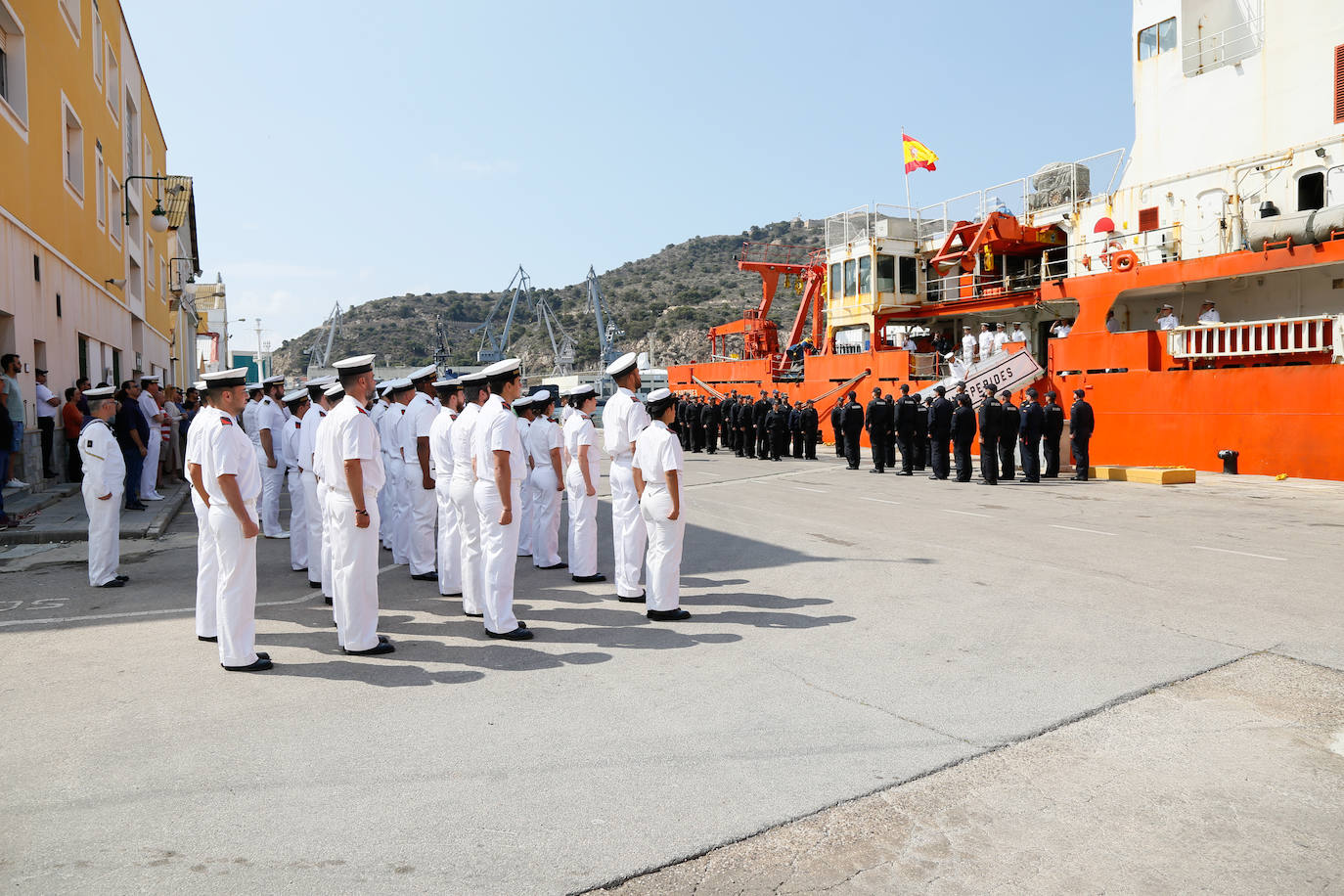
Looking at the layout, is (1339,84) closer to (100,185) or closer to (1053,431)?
(1053,431)

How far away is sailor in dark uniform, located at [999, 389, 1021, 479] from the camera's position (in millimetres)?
17109

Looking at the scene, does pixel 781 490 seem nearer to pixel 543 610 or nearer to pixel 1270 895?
pixel 543 610

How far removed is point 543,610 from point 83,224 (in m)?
16.0

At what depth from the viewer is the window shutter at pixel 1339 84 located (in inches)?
634

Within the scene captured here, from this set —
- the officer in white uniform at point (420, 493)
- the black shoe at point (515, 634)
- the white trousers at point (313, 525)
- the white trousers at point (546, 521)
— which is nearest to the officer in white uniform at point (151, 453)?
the white trousers at point (313, 525)

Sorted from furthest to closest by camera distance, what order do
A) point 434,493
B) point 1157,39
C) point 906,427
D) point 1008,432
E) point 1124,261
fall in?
point 1157,39, point 906,427, point 1124,261, point 1008,432, point 434,493

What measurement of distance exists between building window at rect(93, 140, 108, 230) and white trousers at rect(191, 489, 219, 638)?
1675 centimetres

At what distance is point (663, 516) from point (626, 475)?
0.97 m

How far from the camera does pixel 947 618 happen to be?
255 inches

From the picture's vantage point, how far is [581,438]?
8648 millimetres

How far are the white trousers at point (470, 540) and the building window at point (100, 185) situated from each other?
56.2 feet

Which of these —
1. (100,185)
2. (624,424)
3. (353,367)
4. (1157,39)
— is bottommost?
(624,424)

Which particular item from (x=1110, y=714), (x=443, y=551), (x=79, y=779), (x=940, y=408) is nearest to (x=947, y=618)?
(x=1110, y=714)

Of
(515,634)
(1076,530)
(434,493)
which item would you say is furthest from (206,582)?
(1076,530)
